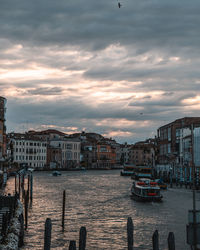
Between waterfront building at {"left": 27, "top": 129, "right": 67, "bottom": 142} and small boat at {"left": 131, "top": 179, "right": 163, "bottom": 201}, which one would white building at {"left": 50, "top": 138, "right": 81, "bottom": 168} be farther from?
small boat at {"left": 131, "top": 179, "right": 163, "bottom": 201}

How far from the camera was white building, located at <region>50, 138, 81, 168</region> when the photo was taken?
127 meters

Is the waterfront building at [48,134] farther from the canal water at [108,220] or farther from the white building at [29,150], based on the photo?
the canal water at [108,220]

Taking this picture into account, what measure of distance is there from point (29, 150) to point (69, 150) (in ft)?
71.0

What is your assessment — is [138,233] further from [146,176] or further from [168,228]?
[146,176]

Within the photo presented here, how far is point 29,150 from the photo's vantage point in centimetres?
11238

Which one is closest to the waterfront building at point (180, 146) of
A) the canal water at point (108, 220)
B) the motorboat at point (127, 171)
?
the motorboat at point (127, 171)

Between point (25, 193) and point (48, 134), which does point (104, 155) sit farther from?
point (25, 193)

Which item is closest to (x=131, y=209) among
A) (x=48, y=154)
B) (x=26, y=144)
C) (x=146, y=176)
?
Answer: (x=146, y=176)

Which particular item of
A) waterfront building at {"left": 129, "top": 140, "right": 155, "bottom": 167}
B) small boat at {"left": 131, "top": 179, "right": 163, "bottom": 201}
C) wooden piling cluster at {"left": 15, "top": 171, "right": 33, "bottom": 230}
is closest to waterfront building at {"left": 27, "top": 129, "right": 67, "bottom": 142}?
waterfront building at {"left": 129, "top": 140, "right": 155, "bottom": 167}

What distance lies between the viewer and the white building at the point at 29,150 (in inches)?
4294

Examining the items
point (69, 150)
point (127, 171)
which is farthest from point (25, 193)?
point (69, 150)

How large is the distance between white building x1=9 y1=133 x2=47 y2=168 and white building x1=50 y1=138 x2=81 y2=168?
831 cm

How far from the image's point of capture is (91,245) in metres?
19.7

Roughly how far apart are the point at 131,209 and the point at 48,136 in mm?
95306
